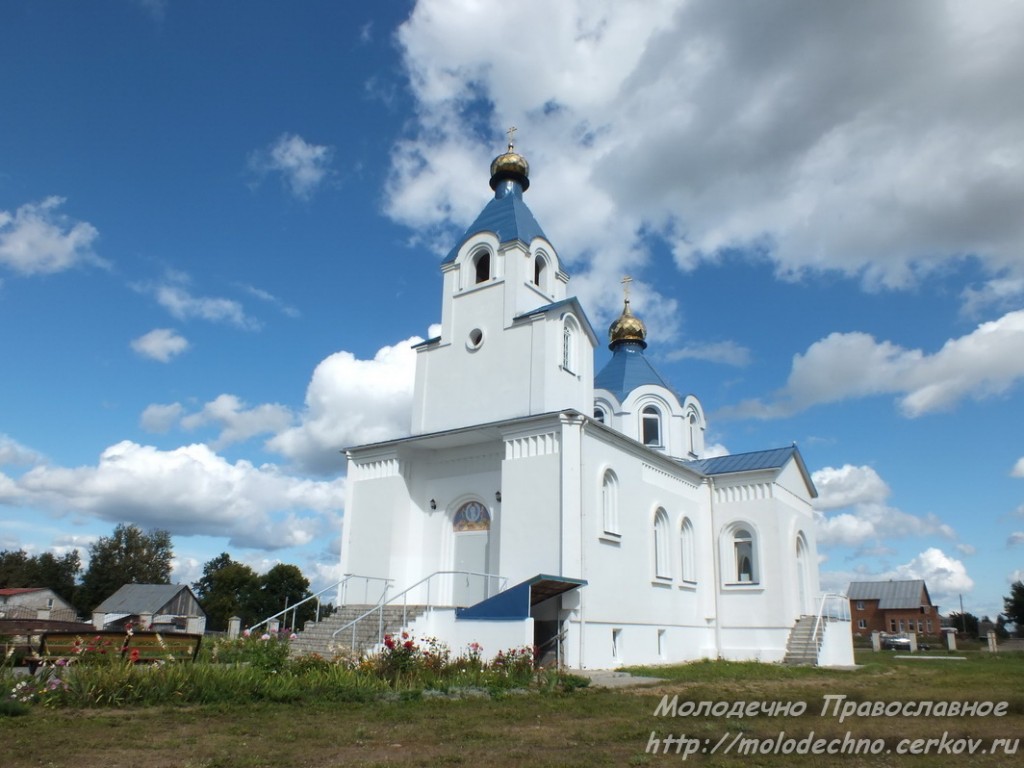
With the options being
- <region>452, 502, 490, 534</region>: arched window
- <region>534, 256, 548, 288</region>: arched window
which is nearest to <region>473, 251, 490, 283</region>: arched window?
<region>534, 256, 548, 288</region>: arched window

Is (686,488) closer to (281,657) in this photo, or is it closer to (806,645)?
(806,645)

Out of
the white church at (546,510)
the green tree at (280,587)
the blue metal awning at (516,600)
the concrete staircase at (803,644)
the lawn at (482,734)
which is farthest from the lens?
the green tree at (280,587)

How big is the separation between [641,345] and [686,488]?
9.13 meters

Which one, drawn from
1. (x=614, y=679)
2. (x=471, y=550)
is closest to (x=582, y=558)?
(x=614, y=679)

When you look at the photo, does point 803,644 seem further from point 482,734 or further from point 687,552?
point 482,734

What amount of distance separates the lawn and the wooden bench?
1.58 meters

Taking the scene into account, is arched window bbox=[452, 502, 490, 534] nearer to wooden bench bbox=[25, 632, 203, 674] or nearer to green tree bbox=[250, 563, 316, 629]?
wooden bench bbox=[25, 632, 203, 674]

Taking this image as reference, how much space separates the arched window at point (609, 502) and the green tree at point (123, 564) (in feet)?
196

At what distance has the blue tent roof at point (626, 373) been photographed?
1100 inches

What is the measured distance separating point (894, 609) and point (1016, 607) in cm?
1245

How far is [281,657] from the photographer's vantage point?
38.3 feet

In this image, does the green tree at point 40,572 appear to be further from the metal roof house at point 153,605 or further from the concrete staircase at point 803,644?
the concrete staircase at point 803,644

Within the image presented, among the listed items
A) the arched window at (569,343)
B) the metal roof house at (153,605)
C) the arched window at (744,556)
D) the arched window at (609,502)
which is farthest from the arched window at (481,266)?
the metal roof house at (153,605)

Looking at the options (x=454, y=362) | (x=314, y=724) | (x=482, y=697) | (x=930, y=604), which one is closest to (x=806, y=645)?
(x=454, y=362)
